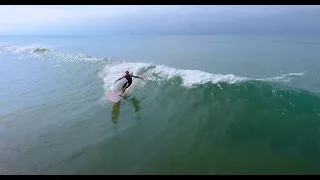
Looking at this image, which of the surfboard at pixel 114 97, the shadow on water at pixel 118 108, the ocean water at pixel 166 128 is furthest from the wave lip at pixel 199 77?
the surfboard at pixel 114 97

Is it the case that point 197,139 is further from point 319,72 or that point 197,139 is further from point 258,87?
point 319,72

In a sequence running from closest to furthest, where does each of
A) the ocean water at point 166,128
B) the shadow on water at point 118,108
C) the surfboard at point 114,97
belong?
1. the ocean water at point 166,128
2. the shadow on water at point 118,108
3. the surfboard at point 114,97

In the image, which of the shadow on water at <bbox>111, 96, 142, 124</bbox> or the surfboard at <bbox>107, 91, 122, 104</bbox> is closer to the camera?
the shadow on water at <bbox>111, 96, 142, 124</bbox>

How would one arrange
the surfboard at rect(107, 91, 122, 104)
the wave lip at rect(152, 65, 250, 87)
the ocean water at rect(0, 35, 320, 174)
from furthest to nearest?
1. the wave lip at rect(152, 65, 250, 87)
2. the surfboard at rect(107, 91, 122, 104)
3. the ocean water at rect(0, 35, 320, 174)

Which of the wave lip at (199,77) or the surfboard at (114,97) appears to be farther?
the wave lip at (199,77)

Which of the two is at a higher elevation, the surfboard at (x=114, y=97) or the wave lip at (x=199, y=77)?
the wave lip at (x=199, y=77)

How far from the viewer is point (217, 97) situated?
13164mm

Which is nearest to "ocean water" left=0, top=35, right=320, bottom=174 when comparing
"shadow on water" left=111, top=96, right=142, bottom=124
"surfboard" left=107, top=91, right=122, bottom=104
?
"shadow on water" left=111, top=96, right=142, bottom=124

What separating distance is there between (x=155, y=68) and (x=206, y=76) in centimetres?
472

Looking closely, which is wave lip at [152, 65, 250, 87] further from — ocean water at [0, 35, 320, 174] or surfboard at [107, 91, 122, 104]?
surfboard at [107, 91, 122, 104]

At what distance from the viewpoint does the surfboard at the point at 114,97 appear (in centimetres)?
1398

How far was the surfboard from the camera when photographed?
45.9ft

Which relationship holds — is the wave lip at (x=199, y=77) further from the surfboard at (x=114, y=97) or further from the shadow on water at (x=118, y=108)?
the surfboard at (x=114, y=97)

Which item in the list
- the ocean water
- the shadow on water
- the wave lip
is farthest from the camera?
the wave lip
